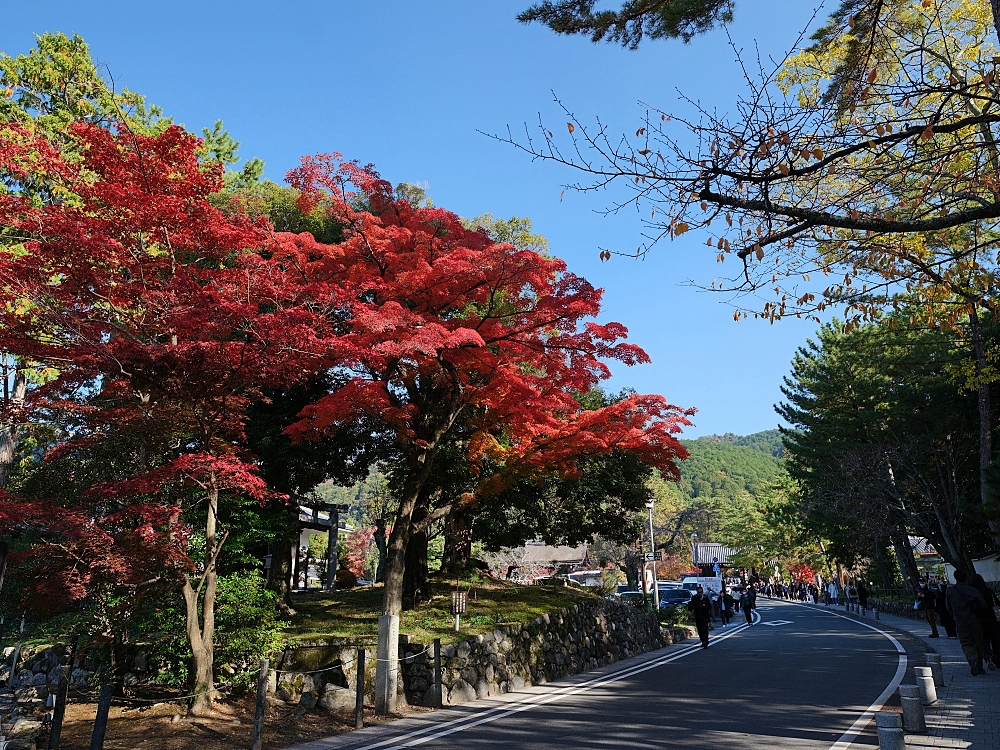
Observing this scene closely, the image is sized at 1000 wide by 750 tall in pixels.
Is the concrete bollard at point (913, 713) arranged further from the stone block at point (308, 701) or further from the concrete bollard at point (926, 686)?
the stone block at point (308, 701)

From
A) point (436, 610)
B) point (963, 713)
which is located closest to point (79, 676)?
point (436, 610)

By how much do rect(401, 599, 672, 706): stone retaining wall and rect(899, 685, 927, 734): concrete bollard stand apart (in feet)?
23.3

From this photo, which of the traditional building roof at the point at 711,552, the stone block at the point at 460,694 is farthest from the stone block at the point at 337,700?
the traditional building roof at the point at 711,552

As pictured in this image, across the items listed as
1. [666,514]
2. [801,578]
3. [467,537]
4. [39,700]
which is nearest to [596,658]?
[467,537]

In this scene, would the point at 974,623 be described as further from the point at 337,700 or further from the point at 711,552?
the point at 711,552

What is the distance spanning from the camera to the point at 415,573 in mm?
17266

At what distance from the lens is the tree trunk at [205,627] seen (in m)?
10.5

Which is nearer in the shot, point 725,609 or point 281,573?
point 281,573

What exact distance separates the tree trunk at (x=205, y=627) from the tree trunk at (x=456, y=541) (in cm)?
867

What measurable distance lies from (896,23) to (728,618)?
94.0 ft

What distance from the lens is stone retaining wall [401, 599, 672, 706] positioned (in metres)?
12.3

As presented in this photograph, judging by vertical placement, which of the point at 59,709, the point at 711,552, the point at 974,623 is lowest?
the point at 59,709

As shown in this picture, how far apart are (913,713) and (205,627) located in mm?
9850

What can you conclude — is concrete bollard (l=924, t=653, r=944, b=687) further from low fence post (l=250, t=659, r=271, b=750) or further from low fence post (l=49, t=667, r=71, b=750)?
low fence post (l=49, t=667, r=71, b=750)
